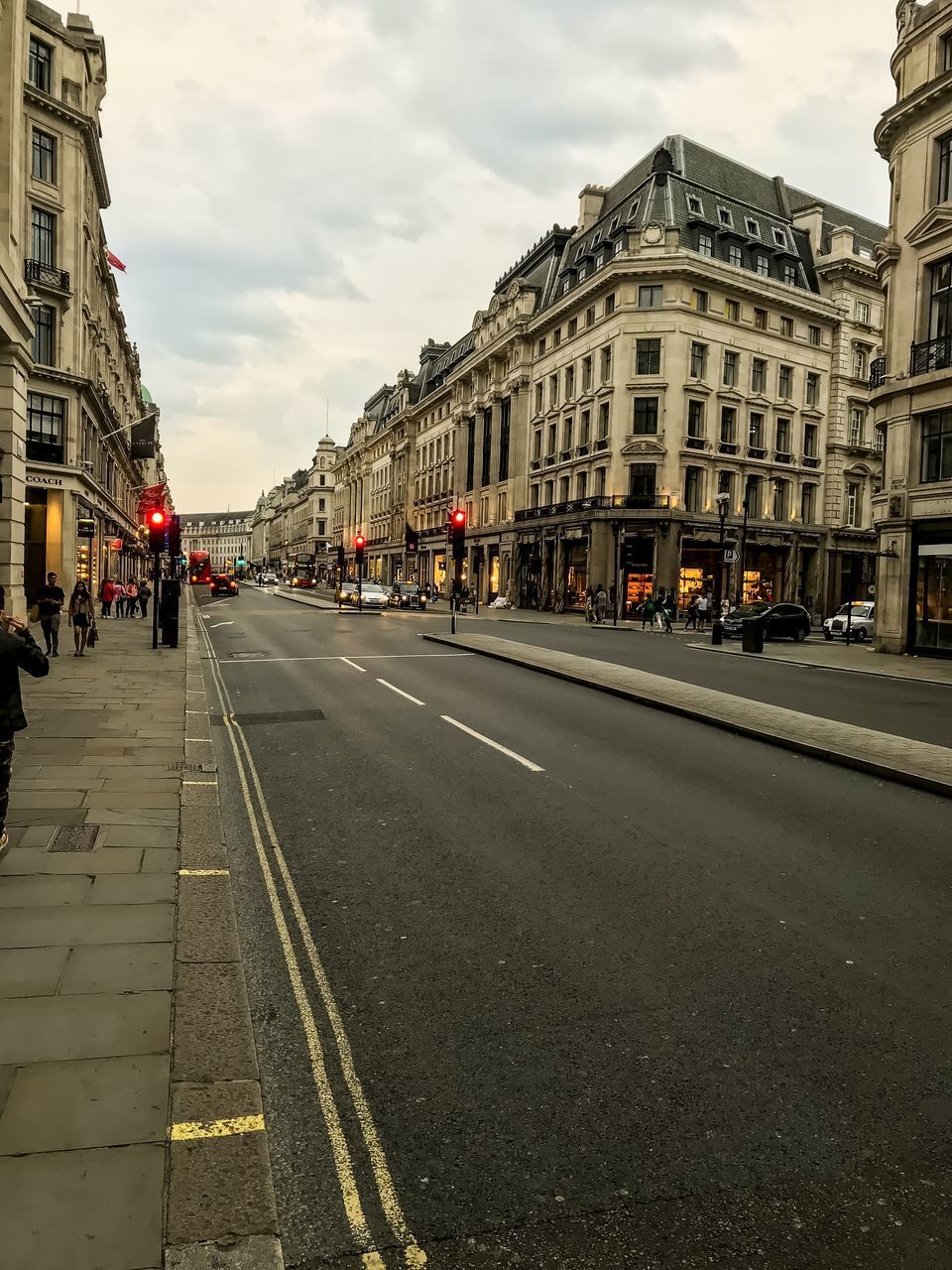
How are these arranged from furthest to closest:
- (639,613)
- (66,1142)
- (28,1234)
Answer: (639,613) → (66,1142) → (28,1234)

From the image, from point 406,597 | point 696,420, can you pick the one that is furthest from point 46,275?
point 696,420

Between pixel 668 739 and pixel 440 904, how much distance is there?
609 centimetres

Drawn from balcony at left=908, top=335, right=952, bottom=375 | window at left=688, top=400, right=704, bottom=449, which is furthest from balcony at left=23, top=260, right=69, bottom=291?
window at left=688, top=400, right=704, bottom=449

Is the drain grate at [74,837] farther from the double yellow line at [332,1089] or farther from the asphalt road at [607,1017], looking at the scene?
the double yellow line at [332,1089]

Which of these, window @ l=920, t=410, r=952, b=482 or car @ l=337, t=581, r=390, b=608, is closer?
window @ l=920, t=410, r=952, b=482

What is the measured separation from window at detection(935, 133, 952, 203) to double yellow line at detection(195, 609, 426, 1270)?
1106 inches

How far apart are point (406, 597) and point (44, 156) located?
2979cm

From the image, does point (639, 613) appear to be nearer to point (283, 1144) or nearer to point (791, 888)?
point (791, 888)

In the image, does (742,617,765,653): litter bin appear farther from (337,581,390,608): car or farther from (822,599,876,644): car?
(337,581,390,608): car

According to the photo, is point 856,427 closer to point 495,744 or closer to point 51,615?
point 51,615

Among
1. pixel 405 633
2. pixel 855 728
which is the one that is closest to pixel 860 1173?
pixel 855 728

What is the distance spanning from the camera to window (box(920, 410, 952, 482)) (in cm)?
2366

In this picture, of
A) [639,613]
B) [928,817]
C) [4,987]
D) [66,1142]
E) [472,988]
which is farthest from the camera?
[639,613]

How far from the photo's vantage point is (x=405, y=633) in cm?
2775
